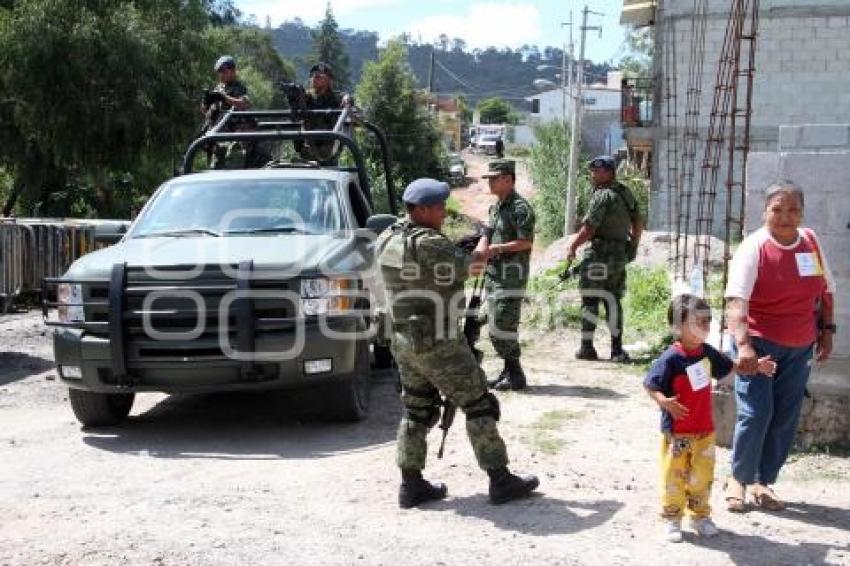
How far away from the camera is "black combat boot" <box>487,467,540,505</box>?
15.5 feet

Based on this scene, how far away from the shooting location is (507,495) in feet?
15.6

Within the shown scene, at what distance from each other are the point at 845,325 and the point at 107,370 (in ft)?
14.1

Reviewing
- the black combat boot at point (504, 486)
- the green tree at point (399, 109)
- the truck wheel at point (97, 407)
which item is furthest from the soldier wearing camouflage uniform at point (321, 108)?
the green tree at point (399, 109)

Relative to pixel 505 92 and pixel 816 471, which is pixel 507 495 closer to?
pixel 816 471

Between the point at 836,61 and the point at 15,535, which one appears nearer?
the point at 15,535

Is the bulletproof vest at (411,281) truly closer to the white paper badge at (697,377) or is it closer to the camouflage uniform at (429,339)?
the camouflage uniform at (429,339)

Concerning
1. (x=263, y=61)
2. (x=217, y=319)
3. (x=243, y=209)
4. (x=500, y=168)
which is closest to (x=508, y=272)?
(x=500, y=168)

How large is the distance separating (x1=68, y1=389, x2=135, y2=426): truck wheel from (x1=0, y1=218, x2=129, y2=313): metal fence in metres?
5.50

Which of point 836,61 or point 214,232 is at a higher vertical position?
point 836,61

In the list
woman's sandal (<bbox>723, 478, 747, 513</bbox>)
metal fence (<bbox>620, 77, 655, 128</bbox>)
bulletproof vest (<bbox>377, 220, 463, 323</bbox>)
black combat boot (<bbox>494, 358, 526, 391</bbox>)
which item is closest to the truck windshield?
black combat boot (<bbox>494, 358, 526, 391</bbox>)

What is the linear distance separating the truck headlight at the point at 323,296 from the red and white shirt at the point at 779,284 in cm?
238

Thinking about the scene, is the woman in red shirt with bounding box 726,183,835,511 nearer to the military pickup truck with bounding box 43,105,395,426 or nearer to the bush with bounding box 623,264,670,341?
the military pickup truck with bounding box 43,105,395,426

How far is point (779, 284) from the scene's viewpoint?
451cm

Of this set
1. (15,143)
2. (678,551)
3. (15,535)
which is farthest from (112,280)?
(15,143)
